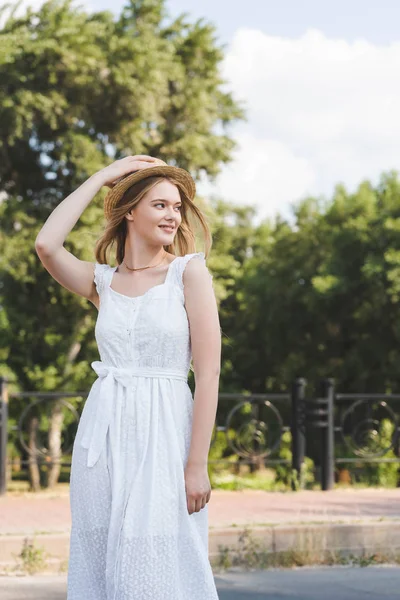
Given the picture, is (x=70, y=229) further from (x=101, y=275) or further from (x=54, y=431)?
(x=54, y=431)

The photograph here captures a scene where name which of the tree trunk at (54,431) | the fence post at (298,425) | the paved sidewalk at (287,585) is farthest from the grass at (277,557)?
the tree trunk at (54,431)

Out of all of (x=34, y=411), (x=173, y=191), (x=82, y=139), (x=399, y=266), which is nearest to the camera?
(x=173, y=191)

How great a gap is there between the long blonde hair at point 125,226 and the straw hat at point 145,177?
0.04 feet

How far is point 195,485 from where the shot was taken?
10.8ft

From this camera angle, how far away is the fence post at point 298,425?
11250 millimetres

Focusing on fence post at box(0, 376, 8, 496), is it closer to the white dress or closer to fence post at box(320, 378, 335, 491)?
fence post at box(320, 378, 335, 491)

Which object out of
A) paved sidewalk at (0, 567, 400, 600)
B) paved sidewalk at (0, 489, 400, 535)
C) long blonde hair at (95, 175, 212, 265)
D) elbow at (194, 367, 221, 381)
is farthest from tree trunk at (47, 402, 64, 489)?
elbow at (194, 367, 221, 381)

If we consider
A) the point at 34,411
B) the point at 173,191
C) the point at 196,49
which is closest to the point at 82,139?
the point at 196,49

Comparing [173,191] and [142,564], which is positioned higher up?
[173,191]

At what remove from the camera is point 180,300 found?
3387 millimetres

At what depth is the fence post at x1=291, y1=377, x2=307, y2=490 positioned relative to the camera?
1125 cm

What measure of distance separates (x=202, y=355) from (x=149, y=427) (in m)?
0.29

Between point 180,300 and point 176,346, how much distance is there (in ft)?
0.51

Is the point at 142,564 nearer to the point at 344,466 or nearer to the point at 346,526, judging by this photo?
the point at 346,526
